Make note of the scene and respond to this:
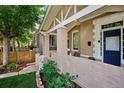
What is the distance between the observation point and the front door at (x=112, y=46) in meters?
6.98

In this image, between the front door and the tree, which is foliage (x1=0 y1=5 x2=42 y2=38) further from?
the front door

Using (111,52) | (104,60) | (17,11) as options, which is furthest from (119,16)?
(17,11)

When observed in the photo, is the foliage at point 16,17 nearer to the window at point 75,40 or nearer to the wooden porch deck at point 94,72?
the window at point 75,40

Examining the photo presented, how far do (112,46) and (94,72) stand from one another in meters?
2.63

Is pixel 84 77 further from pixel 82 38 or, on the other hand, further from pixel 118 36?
pixel 82 38

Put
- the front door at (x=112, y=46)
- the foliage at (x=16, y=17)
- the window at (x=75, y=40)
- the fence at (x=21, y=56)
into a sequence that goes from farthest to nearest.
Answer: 1. the fence at (x=21, y=56)
2. the window at (x=75, y=40)
3. the foliage at (x=16, y=17)
4. the front door at (x=112, y=46)

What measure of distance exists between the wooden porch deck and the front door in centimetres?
187

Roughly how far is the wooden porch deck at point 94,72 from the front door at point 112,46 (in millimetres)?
1867

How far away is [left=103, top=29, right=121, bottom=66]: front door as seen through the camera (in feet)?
22.9

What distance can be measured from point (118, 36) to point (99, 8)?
10.4 ft

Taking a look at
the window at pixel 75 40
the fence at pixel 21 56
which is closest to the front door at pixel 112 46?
the window at pixel 75 40

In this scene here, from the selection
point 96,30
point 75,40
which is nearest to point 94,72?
point 96,30

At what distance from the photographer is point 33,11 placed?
11430mm
